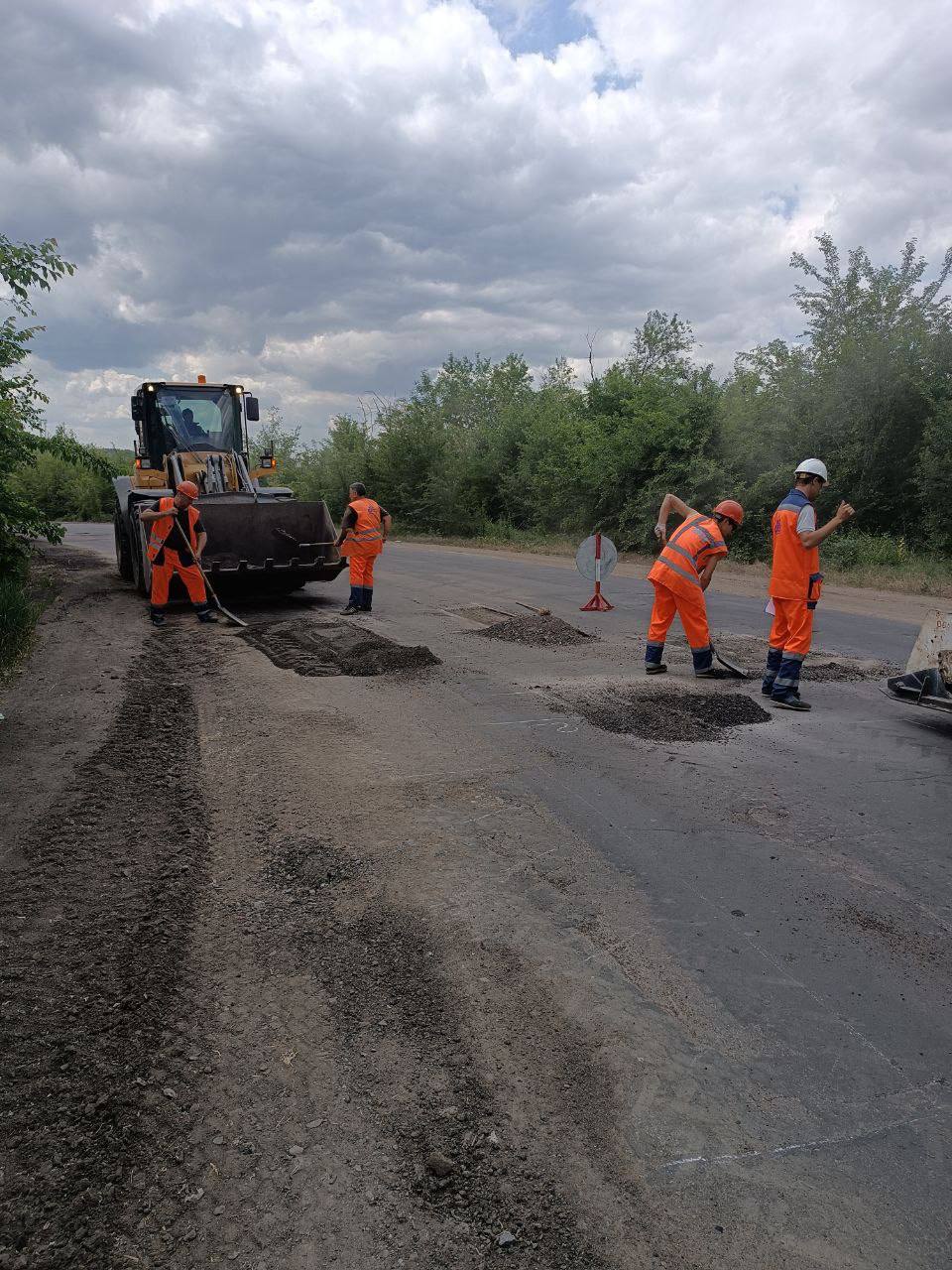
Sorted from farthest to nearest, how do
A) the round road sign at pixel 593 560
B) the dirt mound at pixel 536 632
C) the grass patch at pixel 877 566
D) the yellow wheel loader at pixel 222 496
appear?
the grass patch at pixel 877 566
the round road sign at pixel 593 560
the yellow wheel loader at pixel 222 496
the dirt mound at pixel 536 632

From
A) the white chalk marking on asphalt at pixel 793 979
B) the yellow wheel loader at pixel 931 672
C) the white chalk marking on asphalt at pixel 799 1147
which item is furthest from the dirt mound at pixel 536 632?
the white chalk marking on asphalt at pixel 799 1147

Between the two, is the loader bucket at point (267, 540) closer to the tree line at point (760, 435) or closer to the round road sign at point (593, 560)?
the round road sign at point (593, 560)

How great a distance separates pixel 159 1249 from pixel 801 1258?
1467 mm

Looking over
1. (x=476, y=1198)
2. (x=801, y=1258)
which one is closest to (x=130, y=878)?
(x=476, y=1198)

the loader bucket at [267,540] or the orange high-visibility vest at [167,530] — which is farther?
the loader bucket at [267,540]

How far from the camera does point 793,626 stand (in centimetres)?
673

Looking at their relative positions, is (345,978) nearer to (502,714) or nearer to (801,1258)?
(801,1258)

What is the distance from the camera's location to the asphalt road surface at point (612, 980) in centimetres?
206

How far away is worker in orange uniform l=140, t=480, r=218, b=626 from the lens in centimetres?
1025

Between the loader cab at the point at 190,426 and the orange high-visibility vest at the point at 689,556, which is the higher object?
the loader cab at the point at 190,426

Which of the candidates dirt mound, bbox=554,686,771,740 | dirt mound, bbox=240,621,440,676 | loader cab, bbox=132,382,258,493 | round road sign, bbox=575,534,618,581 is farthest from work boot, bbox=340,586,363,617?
dirt mound, bbox=554,686,771,740

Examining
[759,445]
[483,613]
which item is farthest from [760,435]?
[483,613]

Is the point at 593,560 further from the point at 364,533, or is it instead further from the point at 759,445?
the point at 759,445

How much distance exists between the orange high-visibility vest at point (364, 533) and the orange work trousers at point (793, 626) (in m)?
5.21
